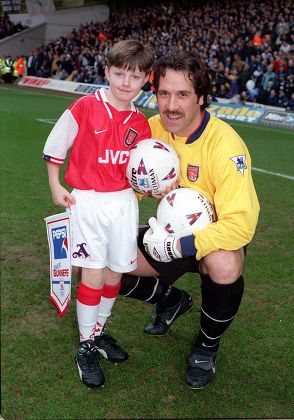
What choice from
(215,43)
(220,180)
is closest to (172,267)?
(220,180)

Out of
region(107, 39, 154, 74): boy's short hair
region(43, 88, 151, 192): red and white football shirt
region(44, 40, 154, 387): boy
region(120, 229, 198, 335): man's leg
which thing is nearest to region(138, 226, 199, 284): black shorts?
region(120, 229, 198, 335): man's leg

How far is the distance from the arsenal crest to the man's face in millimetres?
221

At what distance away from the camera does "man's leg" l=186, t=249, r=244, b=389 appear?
2572mm

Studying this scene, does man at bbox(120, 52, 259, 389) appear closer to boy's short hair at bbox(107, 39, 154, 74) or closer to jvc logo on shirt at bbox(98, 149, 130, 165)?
boy's short hair at bbox(107, 39, 154, 74)

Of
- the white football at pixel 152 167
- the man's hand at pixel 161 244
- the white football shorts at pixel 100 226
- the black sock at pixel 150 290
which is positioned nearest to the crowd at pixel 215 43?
the black sock at pixel 150 290

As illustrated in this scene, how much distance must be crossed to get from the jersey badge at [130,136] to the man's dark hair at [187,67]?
276mm

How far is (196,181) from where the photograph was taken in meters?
2.80

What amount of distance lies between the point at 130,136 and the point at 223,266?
868mm

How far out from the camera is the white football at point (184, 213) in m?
2.60

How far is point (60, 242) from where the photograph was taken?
263 cm

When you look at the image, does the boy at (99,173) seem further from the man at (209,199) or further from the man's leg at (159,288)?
the man's leg at (159,288)

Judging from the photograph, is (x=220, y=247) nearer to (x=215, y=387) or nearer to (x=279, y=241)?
(x=215, y=387)

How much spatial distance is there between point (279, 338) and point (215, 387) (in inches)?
26.4

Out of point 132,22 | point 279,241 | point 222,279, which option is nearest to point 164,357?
point 222,279
